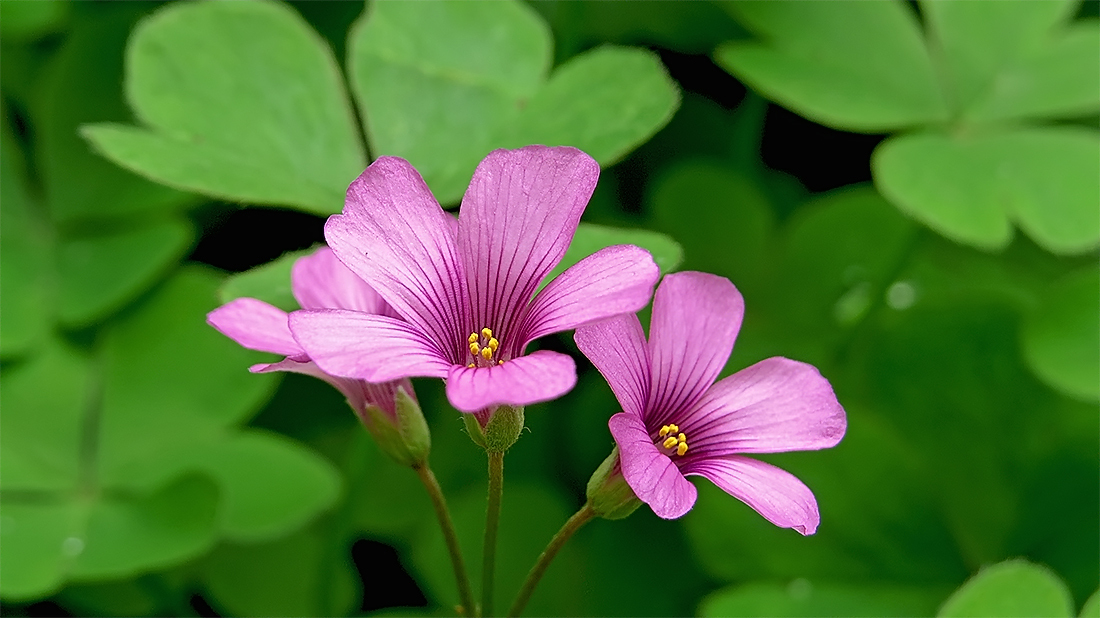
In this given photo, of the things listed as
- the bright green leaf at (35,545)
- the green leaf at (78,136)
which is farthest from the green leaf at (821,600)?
the green leaf at (78,136)

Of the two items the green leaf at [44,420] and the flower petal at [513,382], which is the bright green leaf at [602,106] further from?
the green leaf at [44,420]

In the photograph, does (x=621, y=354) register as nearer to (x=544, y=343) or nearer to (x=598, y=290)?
(x=598, y=290)

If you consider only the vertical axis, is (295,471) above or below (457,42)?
below

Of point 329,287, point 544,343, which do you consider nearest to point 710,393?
point 329,287

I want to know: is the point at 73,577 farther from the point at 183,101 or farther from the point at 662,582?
the point at 662,582

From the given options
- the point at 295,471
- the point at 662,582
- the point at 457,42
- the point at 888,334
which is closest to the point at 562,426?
the point at 662,582

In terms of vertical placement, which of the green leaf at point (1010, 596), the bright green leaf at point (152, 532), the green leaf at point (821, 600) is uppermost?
the green leaf at point (1010, 596)

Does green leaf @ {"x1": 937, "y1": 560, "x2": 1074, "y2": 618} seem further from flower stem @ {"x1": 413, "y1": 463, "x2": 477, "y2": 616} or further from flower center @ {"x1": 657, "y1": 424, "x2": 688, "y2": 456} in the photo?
flower stem @ {"x1": 413, "y1": 463, "x2": 477, "y2": 616}
